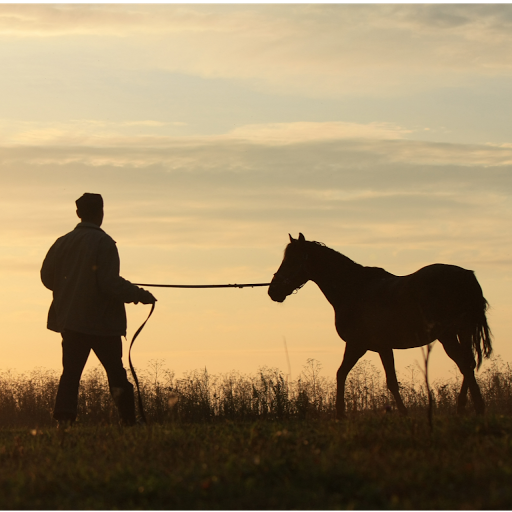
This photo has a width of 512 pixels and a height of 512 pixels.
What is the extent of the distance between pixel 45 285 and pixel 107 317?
971 mm

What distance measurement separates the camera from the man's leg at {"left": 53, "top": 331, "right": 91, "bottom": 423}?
802cm

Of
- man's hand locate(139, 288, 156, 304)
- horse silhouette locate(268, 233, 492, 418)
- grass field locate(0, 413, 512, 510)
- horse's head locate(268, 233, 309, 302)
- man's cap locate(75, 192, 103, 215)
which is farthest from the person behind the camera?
horse's head locate(268, 233, 309, 302)

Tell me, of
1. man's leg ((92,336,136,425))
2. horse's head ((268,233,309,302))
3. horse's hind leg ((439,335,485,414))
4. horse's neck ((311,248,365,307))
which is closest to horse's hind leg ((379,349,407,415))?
horse's hind leg ((439,335,485,414))

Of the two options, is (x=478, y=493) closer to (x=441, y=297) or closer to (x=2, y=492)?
(x=2, y=492)

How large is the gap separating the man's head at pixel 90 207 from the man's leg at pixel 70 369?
1.35m

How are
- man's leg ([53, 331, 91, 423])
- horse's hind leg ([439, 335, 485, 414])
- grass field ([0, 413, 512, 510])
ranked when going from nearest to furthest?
1. grass field ([0, 413, 512, 510])
2. man's leg ([53, 331, 91, 423])
3. horse's hind leg ([439, 335, 485, 414])

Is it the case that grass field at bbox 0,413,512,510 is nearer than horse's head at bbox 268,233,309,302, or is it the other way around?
grass field at bbox 0,413,512,510

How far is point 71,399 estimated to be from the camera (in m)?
8.12

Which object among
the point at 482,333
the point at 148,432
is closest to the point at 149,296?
the point at 148,432

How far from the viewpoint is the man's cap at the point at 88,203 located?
844cm

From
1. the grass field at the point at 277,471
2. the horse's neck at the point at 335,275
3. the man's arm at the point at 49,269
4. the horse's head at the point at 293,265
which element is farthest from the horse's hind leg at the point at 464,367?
the man's arm at the point at 49,269

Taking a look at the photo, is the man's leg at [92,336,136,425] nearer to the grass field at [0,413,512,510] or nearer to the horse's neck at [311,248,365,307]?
the grass field at [0,413,512,510]

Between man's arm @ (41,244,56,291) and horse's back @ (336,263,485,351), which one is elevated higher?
man's arm @ (41,244,56,291)

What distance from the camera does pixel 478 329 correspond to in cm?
948
